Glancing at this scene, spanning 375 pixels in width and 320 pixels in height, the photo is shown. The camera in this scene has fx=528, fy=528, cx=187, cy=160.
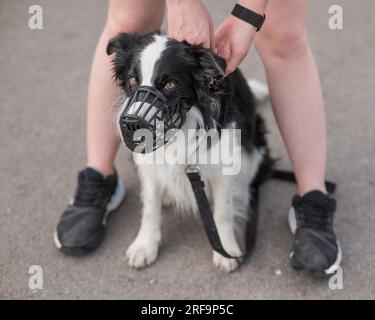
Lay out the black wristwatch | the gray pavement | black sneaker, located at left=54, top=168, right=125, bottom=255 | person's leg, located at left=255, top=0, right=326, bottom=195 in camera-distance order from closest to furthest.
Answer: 1. the black wristwatch
2. person's leg, located at left=255, top=0, right=326, bottom=195
3. the gray pavement
4. black sneaker, located at left=54, top=168, right=125, bottom=255

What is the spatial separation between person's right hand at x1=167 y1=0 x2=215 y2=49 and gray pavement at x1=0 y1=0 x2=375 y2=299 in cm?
101

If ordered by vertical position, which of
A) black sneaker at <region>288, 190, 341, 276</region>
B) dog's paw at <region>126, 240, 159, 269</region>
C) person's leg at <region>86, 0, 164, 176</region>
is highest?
person's leg at <region>86, 0, 164, 176</region>

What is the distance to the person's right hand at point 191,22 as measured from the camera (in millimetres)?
1870

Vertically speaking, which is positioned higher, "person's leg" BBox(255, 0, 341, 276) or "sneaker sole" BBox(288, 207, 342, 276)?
"person's leg" BBox(255, 0, 341, 276)

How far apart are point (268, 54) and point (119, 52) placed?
0.67 metres

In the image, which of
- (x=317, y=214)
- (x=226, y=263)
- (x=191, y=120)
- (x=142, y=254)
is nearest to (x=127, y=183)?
(x=142, y=254)

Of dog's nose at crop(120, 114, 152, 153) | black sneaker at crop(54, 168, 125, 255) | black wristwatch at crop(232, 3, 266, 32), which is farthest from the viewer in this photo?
black sneaker at crop(54, 168, 125, 255)

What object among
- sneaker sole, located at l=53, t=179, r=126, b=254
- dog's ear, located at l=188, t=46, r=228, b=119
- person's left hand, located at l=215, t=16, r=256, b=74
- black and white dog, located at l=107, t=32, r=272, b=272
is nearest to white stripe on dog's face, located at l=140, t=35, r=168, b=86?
black and white dog, located at l=107, t=32, r=272, b=272

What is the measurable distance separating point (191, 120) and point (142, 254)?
69cm

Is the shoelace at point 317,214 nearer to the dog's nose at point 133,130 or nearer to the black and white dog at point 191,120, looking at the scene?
the black and white dog at point 191,120

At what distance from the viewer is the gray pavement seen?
2.28m

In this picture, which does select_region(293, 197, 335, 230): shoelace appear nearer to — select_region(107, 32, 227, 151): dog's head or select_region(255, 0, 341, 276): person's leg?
select_region(255, 0, 341, 276): person's leg

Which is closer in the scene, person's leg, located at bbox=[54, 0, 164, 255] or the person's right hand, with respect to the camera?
the person's right hand

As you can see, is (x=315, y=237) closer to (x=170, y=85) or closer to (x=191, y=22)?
(x=170, y=85)
